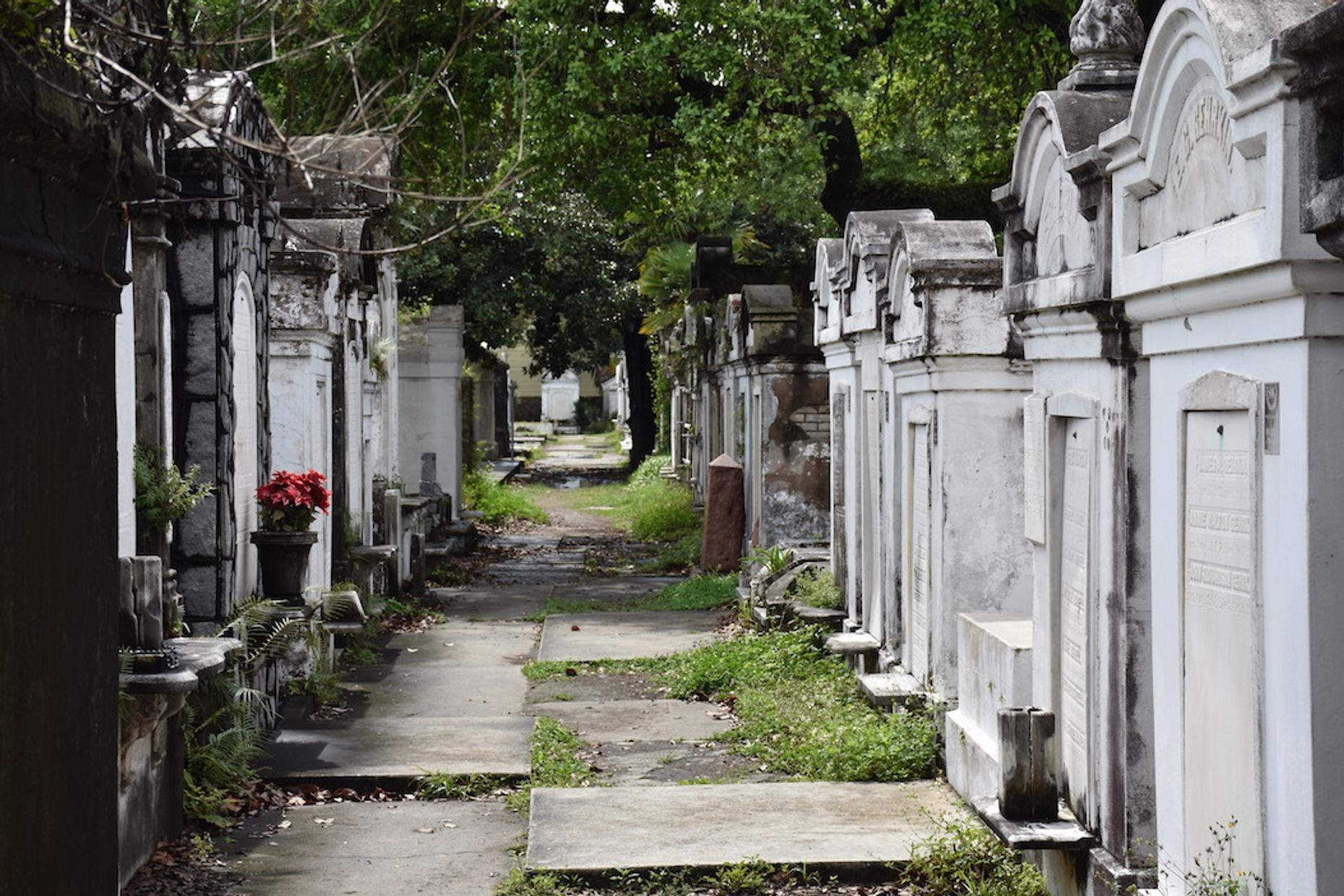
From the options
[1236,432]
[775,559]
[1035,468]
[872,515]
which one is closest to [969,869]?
[1035,468]

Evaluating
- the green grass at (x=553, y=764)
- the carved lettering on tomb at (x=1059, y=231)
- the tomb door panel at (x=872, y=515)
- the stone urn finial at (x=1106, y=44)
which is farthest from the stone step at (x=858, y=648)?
the stone urn finial at (x=1106, y=44)

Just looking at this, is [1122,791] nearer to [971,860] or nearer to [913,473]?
[971,860]

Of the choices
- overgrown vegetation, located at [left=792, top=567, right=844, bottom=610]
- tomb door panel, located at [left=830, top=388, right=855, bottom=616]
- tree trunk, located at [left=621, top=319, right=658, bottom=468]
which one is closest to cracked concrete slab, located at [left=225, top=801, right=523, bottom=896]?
overgrown vegetation, located at [left=792, top=567, right=844, bottom=610]

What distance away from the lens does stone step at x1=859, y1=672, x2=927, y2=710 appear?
8.91 metres

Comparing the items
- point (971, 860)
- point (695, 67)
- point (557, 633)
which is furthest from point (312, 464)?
point (971, 860)

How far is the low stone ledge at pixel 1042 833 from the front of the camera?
18.1 feet

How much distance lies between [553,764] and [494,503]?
17.2 metres

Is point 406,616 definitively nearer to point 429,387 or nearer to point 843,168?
point 843,168

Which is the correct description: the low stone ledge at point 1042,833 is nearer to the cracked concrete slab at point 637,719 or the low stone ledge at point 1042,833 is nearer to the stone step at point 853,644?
the cracked concrete slab at point 637,719

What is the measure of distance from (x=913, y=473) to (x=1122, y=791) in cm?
401

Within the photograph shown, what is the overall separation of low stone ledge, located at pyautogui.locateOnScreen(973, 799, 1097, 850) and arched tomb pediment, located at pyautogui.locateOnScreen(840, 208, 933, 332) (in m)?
4.63

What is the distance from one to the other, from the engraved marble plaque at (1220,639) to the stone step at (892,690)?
161 inches

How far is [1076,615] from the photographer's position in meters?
5.94

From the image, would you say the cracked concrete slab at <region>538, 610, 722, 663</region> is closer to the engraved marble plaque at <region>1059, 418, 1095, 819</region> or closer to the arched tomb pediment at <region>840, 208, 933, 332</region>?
the arched tomb pediment at <region>840, 208, 933, 332</region>
